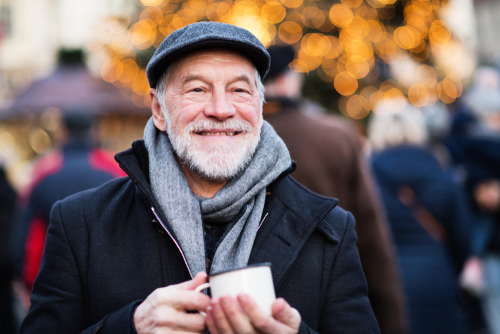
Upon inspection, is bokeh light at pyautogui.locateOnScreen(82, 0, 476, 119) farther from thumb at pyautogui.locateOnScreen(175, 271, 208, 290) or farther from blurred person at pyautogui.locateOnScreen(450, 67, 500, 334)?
thumb at pyautogui.locateOnScreen(175, 271, 208, 290)

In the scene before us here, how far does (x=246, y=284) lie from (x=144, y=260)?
1.67 feet

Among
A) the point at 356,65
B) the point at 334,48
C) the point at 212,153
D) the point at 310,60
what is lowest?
the point at 212,153

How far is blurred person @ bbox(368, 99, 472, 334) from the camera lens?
4.02 m

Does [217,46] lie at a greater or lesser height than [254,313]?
greater

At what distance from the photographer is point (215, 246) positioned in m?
1.81

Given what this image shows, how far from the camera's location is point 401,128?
14.1 feet

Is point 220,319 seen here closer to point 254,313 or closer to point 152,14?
point 254,313

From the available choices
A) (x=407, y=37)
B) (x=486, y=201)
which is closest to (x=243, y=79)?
(x=486, y=201)

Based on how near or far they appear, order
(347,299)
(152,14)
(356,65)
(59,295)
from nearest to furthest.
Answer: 1. (59,295)
2. (347,299)
3. (356,65)
4. (152,14)

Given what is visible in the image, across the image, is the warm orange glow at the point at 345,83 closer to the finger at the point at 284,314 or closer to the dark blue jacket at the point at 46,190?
the dark blue jacket at the point at 46,190

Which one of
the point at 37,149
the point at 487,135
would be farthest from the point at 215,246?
the point at 37,149

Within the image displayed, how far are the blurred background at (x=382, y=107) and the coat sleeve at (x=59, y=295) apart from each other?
202cm

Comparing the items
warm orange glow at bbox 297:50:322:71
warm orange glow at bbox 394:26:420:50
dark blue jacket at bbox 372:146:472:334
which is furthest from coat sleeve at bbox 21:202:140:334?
warm orange glow at bbox 394:26:420:50

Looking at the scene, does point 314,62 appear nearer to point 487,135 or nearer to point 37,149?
point 487,135
